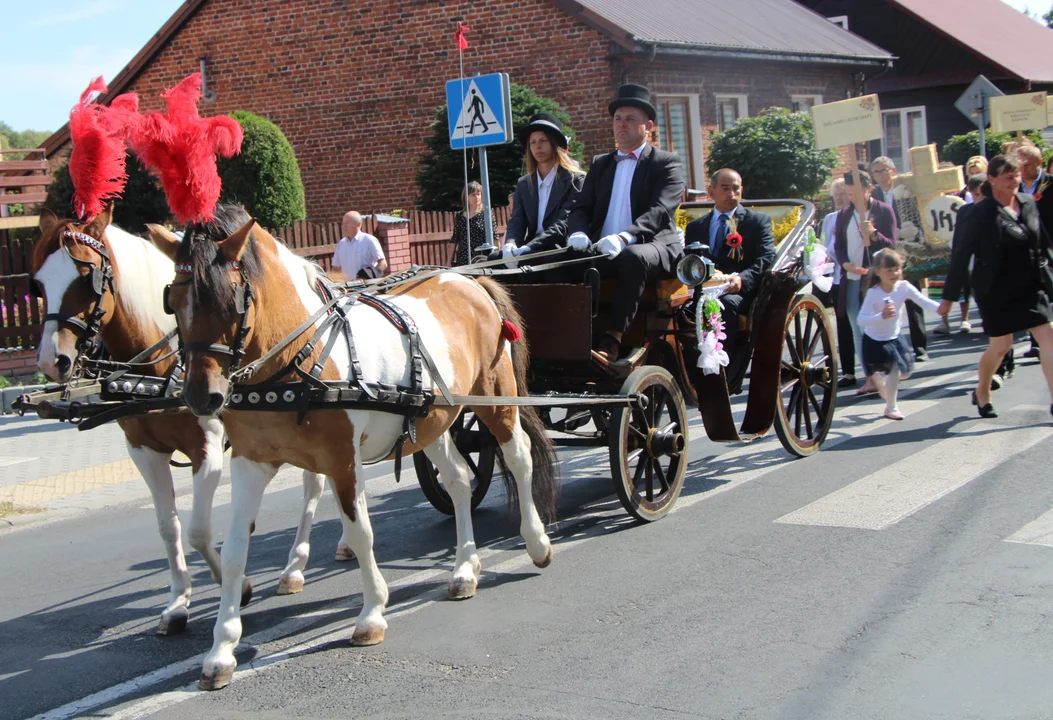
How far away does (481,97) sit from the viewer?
10.6 metres

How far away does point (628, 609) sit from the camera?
5.24 metres

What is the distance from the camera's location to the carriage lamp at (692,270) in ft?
22.0

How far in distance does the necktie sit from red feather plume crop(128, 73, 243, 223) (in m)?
4.63

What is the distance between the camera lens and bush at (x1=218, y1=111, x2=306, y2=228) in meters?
18.6

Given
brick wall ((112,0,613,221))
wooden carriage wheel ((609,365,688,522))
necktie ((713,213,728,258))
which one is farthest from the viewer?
brick wall ((112,0,613,221))

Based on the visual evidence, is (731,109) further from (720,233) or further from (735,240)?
(735,240)

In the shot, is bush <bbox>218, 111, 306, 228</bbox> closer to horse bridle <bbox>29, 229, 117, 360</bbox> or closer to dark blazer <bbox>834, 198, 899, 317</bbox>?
dark blazer <bbox>834, 198, 899, 317</bbox>

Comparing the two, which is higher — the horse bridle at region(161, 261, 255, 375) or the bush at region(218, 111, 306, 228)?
the bush at region(218, 111, 306, 228)

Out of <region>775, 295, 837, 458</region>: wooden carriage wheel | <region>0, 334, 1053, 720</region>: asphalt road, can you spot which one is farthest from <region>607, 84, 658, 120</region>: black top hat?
<region>0, 334, 1053, 720</region>: asphalt road

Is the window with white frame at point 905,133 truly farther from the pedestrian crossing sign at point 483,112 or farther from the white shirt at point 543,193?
the white shirt at point 543,193

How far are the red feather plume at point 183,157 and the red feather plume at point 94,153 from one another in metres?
0.88

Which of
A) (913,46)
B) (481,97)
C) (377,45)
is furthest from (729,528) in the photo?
(913,46)

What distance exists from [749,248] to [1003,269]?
7.71 feet

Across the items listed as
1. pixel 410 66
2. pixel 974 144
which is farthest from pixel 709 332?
pixel 974 144
